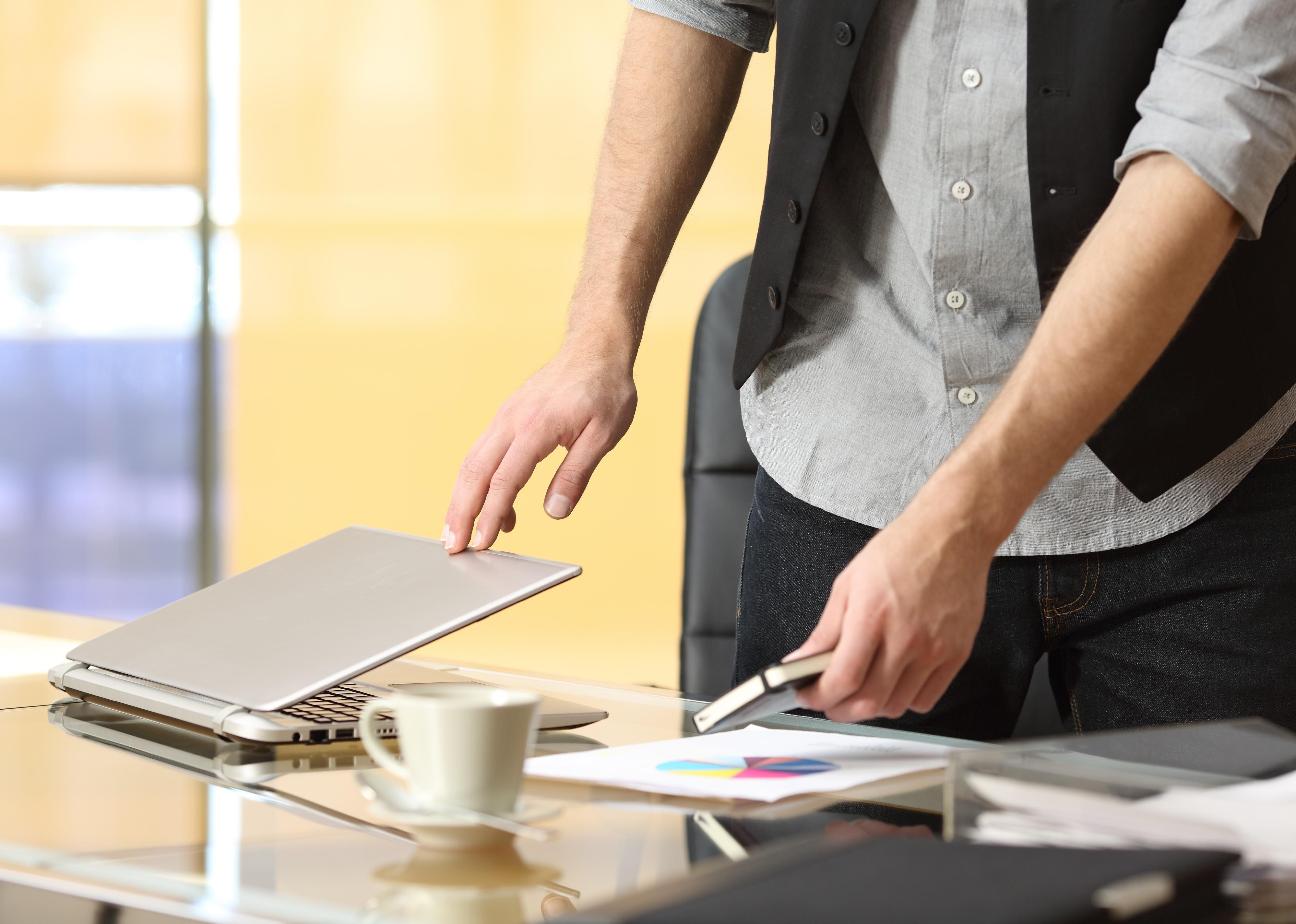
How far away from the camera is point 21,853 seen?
22.5 inches

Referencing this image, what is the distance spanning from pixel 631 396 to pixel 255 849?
55cm

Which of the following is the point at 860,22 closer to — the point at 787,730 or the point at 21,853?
the point at 787,730

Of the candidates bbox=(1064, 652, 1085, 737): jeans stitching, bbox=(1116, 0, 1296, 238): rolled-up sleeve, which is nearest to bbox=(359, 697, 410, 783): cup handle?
bbox=(1116, 0, 1296, 238): rolled-up sleeve

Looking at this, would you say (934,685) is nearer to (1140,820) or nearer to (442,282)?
(1140,820)

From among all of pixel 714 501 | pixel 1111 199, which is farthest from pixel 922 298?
pixel 714 501

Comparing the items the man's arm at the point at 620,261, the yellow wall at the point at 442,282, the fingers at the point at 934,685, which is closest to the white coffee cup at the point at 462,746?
the fingers at the point at 934,685

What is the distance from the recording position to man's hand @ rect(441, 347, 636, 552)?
0.94 m

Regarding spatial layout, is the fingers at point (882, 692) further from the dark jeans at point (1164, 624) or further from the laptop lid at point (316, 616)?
the dark jeans at point (1164, 624)

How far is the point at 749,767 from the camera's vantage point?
2.35 ft

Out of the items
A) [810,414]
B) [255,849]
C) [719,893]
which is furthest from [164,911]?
[810,414]

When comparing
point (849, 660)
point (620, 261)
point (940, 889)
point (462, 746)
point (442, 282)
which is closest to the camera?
point (940, 889)

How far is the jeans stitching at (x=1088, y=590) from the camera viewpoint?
102 centimetres

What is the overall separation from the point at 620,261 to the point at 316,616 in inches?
17.9

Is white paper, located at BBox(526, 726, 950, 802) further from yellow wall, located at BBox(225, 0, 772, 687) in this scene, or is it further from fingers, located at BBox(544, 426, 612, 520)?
yellow wall, located at BBox(225, 0, 772, 687)
